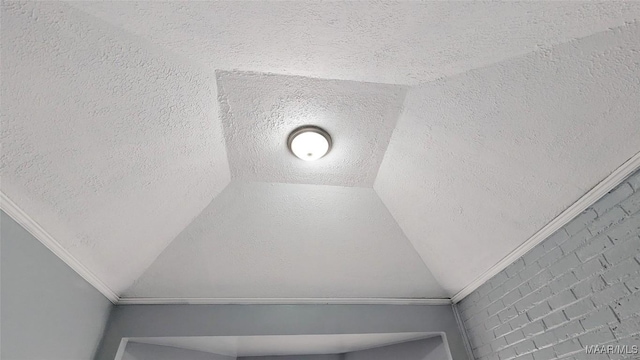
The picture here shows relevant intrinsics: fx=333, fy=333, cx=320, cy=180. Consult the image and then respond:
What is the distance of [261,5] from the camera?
3.81 feet

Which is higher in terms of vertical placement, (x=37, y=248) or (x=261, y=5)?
(x=261, y=5)

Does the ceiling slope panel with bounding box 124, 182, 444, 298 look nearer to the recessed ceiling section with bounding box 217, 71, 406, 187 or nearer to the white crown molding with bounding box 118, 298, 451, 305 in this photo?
the white crown molding with bounding box 118, 298, 451, 305

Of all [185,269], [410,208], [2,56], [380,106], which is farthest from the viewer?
[185,269]

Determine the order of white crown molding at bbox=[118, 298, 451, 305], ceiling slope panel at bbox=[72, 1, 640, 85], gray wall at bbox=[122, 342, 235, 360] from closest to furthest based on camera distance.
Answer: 1. ceiling slope panel at bbox=[72, 1, 640, 85]
2. gray wall at bbox=[122, 342, 235, 360]
3. white crown molding at bbox=[118, 298, 451, 305]

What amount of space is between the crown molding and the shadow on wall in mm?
275

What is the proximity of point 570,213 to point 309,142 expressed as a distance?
4.61 ft

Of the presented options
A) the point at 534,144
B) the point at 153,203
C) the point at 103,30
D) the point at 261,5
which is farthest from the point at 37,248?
the point at 534,144

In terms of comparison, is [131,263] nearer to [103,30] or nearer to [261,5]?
[103,30]

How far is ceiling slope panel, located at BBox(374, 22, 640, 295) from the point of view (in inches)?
51.6

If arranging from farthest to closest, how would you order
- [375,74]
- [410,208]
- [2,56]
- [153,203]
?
1. [410,208]
2. [153,203]
3. [375,74]
4. [2,56]

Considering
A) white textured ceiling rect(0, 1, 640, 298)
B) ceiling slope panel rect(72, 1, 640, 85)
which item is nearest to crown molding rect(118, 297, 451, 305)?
white textured ceiling rect(0, 1, 640, 298)

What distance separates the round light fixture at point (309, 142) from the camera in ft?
5.24

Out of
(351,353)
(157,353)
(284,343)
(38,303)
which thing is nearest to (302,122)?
(38,303)

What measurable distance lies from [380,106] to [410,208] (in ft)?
2.54
